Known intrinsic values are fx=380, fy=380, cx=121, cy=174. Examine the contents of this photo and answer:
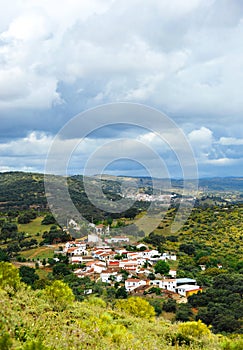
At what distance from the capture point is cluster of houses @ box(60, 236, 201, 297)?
122 ft

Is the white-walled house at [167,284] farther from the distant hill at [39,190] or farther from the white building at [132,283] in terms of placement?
the distant hill at [39,190]

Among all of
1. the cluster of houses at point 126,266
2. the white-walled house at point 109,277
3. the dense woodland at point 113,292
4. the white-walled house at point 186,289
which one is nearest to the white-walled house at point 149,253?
the cluster of houses at point 126,266

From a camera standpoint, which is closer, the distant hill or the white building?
the white building

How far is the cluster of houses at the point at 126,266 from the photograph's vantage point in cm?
3712

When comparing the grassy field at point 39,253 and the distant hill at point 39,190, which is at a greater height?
the distant hill at point 39,190

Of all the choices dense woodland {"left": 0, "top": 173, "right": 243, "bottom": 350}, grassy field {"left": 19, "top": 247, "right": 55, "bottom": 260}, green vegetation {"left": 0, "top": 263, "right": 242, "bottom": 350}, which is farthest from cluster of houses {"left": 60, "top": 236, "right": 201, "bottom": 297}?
green vegetation {"left": 0, "top": 263, "right": 242, "bottom": 350}

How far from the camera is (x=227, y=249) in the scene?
5153 cm

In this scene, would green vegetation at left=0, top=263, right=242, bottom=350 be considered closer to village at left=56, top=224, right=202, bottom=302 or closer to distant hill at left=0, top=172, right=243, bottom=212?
village at left=56, top=224, right=202, bottom=302

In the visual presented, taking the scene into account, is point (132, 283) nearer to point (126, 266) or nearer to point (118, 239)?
point (126, 266)

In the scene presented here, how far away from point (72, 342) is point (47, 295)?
332 cm

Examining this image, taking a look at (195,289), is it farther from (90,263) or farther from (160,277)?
(90,263)

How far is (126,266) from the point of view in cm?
4409

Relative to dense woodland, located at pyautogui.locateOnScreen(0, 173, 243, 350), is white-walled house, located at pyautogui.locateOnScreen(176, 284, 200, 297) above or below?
below

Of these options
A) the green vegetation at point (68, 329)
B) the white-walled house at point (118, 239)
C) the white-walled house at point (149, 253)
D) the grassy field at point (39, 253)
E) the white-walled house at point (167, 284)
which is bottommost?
the white-walled house at point (167, 284)
